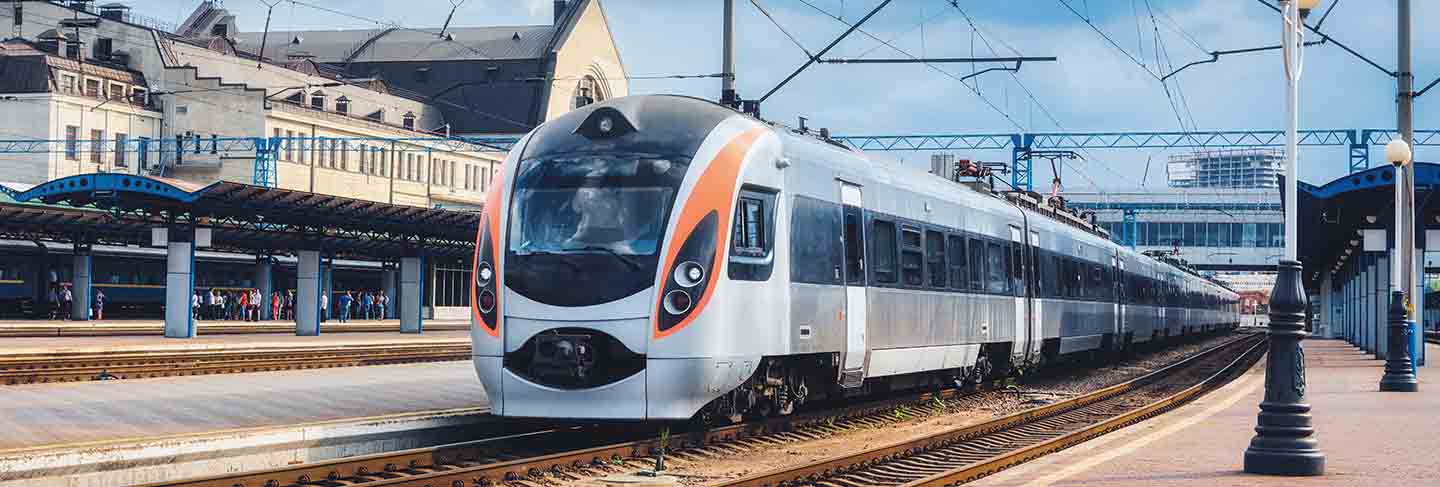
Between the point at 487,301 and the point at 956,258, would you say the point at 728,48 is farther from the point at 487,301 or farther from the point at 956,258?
the point at 487,301

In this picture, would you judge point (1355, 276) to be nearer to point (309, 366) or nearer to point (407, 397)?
point (309, 366)

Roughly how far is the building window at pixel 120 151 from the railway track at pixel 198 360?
145 ft

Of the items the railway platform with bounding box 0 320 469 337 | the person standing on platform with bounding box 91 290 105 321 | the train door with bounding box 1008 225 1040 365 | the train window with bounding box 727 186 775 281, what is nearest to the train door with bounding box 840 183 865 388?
the train window with bounding box 727 186 775 281

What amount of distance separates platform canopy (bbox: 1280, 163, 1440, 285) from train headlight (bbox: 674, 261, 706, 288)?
1864cm

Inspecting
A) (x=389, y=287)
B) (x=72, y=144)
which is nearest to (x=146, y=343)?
(x=389, y=287)

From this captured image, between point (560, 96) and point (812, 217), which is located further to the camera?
point (560, 96)

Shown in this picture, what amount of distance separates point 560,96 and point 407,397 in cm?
8207

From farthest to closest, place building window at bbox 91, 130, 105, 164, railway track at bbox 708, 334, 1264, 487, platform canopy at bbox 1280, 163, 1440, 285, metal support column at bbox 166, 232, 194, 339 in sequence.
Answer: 1. building window at bbox 91, 130, 105, 164
2. metal support column at bbox 166, 232, 194, 339
3. platform canopy at bbox 1280, 163, 1440, 285
4. railway track at bbox 708, 334, 1264, 487

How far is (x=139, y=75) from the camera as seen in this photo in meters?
78.5

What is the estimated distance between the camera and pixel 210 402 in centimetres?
1766

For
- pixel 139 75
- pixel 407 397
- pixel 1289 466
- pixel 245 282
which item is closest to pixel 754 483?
pixel 1289 466

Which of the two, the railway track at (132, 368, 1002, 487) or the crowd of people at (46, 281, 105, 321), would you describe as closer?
the railway track at (132, 368, 1002, 487)

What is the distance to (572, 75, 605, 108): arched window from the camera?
102m

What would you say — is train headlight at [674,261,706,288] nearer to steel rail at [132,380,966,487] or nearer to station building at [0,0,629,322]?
steel rail at [132,380,966,487]
